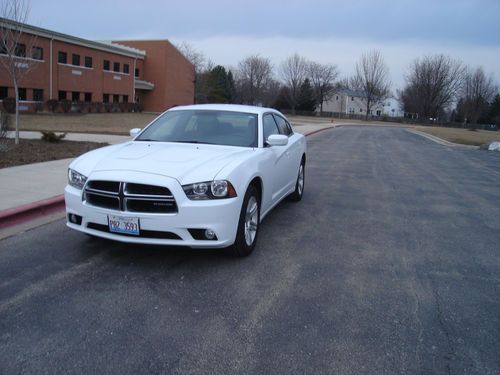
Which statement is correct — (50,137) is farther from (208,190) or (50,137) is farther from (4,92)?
(4,92)

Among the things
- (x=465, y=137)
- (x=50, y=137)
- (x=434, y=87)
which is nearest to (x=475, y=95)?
(x=434, y=87)

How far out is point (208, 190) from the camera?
173 inches

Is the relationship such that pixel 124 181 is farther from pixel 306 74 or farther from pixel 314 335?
pixel 306 74

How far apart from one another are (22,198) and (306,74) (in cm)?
9440

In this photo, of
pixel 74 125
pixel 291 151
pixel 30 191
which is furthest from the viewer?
pixel 74 125

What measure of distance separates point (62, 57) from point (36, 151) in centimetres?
3274

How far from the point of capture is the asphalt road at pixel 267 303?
3043 millimetres

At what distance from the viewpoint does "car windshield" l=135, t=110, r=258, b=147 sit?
5754mm

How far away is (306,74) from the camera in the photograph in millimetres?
97000

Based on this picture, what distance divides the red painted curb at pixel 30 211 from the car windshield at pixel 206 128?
5.94 feet

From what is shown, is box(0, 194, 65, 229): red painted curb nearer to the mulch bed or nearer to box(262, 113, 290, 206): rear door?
box(262, 113, 290, 206): rear door

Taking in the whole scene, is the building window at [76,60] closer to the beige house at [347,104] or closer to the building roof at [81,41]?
the building roof at [81,41]

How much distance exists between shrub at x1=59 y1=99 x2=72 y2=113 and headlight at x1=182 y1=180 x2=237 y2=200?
37.3 m

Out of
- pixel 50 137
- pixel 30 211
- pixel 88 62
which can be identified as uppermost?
pixel 88 62
